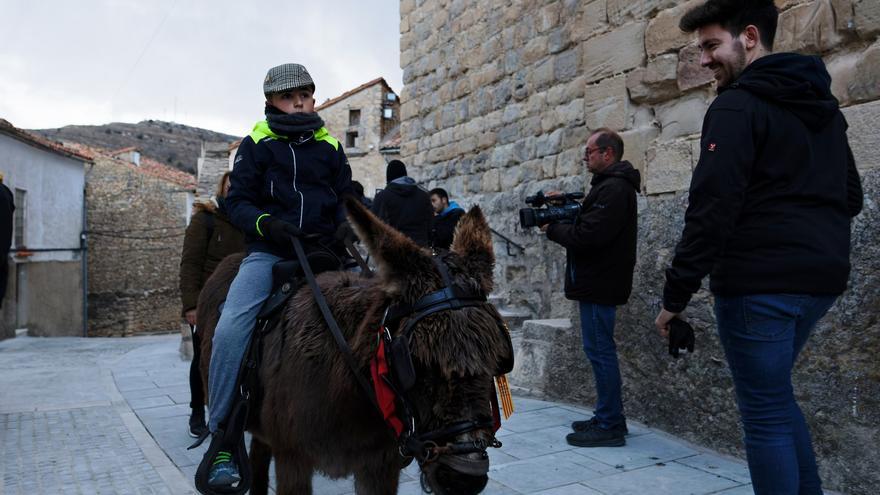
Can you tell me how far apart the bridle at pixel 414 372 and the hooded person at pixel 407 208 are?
4137 mm

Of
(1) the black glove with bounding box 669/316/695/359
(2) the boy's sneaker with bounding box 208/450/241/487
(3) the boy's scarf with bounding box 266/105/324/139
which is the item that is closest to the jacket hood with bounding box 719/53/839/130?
(1) the black glove with bounding box 669/316/695/359

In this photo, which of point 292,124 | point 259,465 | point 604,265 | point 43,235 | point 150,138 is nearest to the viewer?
point 292,124

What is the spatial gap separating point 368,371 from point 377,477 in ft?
1.54

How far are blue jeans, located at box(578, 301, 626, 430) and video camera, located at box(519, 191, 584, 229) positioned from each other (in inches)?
25.6

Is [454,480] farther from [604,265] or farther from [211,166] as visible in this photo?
[211,166]

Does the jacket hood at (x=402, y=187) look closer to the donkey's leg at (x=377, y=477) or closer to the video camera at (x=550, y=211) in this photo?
the video camera at (x=550, y=211)

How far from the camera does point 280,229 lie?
2.79 meters

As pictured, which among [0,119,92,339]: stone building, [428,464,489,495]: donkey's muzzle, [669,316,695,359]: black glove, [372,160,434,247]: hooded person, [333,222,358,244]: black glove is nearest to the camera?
[428,464,489,495]: donkey's muzzle

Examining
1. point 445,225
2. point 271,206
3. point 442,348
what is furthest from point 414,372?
point 445,225

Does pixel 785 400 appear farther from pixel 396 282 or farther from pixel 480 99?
pixel 480 99

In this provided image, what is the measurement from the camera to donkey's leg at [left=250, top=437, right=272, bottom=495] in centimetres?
351

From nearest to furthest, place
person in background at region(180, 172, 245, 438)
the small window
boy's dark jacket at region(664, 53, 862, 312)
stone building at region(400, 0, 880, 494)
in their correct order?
boy's dark jacket at region(664, 53, 862, 312) < stone building at region(400, 0, 880, 494) < person in background at region(180, 172, 245, 438) < the small window

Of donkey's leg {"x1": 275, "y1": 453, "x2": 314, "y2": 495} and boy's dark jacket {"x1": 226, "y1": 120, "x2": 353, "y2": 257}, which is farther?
boy's dark jacket {"x1": 226, "y1": 120, "x2": 353, "y2": 257}

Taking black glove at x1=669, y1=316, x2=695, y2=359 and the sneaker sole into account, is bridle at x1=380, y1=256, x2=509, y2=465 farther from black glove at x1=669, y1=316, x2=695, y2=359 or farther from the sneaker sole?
the sneaker sole
